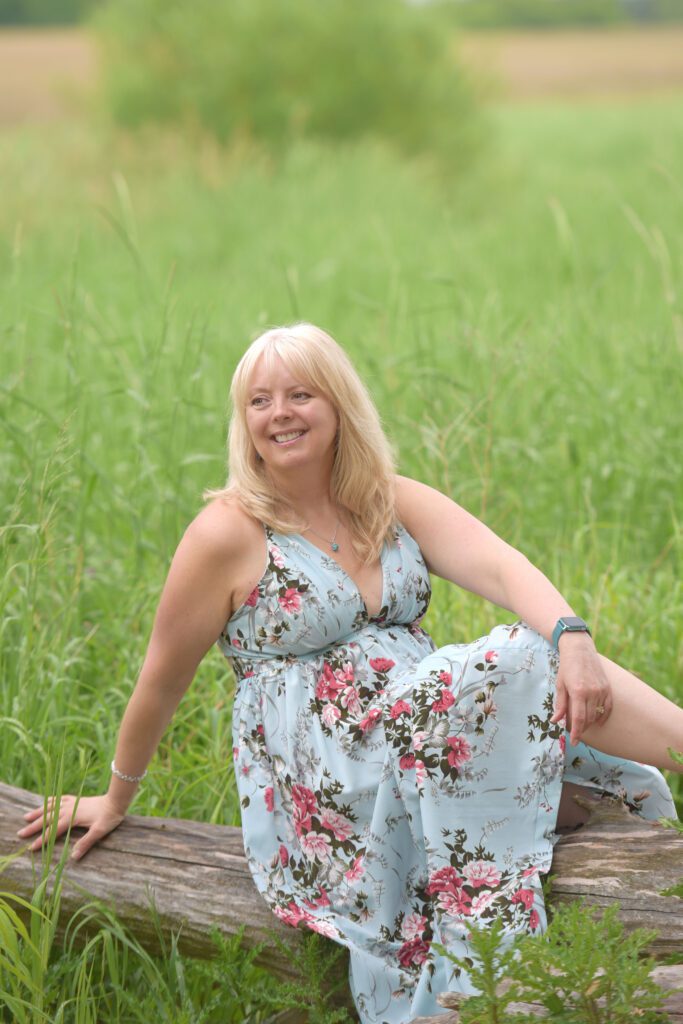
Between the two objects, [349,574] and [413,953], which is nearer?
[413,953]

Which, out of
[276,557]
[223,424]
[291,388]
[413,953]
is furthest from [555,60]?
[413,953]

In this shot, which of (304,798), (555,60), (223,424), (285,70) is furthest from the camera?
(555,60)

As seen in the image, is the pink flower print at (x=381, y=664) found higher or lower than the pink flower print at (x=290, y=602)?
lower

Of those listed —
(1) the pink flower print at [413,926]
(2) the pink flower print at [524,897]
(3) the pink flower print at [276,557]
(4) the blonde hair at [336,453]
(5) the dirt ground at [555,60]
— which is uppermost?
(5) the dirt ground at [555,60]

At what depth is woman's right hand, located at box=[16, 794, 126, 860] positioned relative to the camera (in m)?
2.38

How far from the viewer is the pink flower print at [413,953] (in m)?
2.18

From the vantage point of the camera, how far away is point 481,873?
2.12 metres

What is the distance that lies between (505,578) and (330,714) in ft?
1.38

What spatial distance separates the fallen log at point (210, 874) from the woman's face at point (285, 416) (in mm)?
775

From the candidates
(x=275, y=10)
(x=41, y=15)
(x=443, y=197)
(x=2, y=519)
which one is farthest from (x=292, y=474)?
(x=41, y=15)

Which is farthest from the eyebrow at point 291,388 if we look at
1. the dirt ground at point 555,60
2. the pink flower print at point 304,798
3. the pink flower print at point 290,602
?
the dirt ground at point 555,60

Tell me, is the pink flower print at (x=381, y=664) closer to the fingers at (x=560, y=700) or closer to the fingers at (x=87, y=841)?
the fingers at (x=560, y=700)

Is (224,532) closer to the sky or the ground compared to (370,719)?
closer to the sky

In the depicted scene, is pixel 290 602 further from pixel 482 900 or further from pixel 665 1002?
pixel 665 1002
